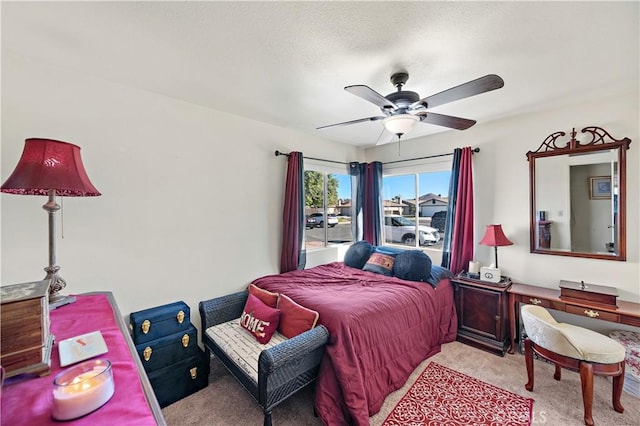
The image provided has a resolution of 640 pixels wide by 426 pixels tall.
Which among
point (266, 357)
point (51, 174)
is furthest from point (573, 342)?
point (51, 174)

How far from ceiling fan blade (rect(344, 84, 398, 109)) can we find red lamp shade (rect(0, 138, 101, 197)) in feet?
5.16

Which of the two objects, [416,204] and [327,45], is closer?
[327,45]

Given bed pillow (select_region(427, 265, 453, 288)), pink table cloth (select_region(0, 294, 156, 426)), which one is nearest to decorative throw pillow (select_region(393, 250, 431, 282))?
bed pillow (select_region(427, 265, 453, 288))

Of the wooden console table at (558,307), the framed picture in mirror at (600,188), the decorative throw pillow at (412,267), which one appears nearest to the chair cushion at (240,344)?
the decorative throw pillow at (412,267)

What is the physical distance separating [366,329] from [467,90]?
6.00 feet

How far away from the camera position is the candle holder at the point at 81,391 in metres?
0.67

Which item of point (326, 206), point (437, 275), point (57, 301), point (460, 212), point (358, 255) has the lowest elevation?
point (437, 275)

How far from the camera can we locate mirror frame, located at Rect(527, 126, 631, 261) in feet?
8.05

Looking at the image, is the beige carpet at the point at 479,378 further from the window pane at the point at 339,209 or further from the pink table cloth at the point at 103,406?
the window pane at the point at 339,209

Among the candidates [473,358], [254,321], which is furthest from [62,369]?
[473,358]

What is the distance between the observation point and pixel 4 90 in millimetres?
1829

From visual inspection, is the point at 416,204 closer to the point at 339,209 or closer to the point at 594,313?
the point at 339,209

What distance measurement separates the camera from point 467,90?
1689 millimetres

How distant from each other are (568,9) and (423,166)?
2.49 metres
